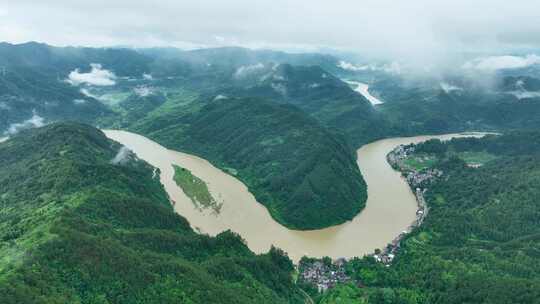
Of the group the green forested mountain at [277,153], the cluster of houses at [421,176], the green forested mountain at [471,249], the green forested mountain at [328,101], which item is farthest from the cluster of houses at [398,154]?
the green forested mountain at [471,249]

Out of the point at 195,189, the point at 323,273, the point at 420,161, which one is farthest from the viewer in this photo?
the point at 420,161

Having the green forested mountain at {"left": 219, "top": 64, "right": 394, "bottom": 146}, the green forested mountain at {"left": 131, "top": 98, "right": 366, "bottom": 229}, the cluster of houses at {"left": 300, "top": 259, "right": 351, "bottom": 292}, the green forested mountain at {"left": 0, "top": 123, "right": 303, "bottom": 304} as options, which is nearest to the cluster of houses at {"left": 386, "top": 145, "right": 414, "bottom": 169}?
the green forested mountain at {"left": 131, "top": 98, "right": 366, "bottom": 229}

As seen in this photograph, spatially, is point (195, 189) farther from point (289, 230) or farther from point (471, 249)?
point (471, 249)

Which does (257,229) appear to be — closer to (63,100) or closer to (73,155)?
(73,155)

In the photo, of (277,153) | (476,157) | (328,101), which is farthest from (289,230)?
(328,101)

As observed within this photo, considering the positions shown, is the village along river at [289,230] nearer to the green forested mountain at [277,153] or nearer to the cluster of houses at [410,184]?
the cluster of houses at [410,184]

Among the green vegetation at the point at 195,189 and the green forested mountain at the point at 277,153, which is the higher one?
the green forested mountain at the point at 277,153

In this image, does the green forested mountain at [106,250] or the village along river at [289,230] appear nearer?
the green forested mountain at [106,250]
